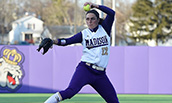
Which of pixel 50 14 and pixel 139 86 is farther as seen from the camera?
pixel 50 14

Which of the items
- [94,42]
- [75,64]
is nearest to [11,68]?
[75,64]

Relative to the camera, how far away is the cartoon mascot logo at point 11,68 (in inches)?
476

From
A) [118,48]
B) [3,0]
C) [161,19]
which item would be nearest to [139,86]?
[118,48]

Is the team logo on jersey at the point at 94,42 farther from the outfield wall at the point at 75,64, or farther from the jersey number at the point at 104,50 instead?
the outfield wall at the point at 75,64

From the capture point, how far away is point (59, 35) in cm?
6544

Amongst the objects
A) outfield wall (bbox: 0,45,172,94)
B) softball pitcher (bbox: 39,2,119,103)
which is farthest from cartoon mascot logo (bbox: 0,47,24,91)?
softball pitcher (bbox: 39,2,119,103)

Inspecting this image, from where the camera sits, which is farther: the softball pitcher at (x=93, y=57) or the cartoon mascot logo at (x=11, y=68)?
the cartoon mascot logo at (x=11, y=68)

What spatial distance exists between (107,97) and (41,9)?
73.0 m

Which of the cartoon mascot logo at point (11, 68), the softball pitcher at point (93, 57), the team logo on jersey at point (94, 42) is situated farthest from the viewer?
the cartoon mascot logo at point (11, 68)

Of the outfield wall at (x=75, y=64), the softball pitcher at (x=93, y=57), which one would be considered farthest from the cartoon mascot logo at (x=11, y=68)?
the softball pitcher at (x=93, y=57)

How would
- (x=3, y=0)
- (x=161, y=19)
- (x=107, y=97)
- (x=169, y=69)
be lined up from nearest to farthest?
(x=107, y=97), (x=169, y=69), (x=161, y=19), (x=3, y=0)

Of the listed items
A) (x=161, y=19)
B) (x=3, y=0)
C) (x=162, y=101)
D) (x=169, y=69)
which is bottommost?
(x=162, y=101)

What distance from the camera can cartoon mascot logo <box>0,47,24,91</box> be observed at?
12.1m

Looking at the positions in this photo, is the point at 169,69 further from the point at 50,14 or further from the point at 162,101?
the point at 50,14
